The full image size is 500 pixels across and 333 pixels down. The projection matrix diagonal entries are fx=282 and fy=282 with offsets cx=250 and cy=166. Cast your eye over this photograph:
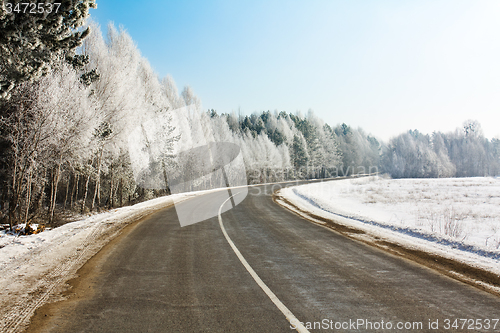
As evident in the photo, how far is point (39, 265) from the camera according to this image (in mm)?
5797

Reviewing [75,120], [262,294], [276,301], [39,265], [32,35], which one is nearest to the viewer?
[276,301]

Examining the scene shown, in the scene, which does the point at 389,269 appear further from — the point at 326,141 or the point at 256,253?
the point at 326,141

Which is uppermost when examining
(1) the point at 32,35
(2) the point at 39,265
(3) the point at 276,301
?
(1) the point at 32,35

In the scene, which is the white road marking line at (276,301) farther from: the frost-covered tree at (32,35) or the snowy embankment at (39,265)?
the frost-covered tree at (32,35)

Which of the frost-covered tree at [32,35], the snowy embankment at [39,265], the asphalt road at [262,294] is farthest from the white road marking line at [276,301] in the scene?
the frost-covered tree at [32,35]

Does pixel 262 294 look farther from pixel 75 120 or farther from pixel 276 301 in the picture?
pixel 75 120

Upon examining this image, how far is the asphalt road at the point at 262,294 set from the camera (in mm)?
3498

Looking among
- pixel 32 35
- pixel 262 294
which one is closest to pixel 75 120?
pixel 32 35

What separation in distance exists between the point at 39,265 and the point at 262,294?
4.73 meters

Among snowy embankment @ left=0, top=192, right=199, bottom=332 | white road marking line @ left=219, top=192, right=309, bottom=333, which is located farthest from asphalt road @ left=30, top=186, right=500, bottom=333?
snowy embankment @ left=0, top=192, right=199, bottom=332

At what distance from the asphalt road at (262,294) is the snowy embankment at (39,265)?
1.33 ft

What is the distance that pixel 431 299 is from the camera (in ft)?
13.7

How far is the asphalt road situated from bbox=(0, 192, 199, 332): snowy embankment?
16.0 inches

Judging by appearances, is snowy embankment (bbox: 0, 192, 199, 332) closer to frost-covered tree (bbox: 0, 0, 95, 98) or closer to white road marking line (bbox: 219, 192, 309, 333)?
white road marking line (bbox: 219, 192, 309, 333)
